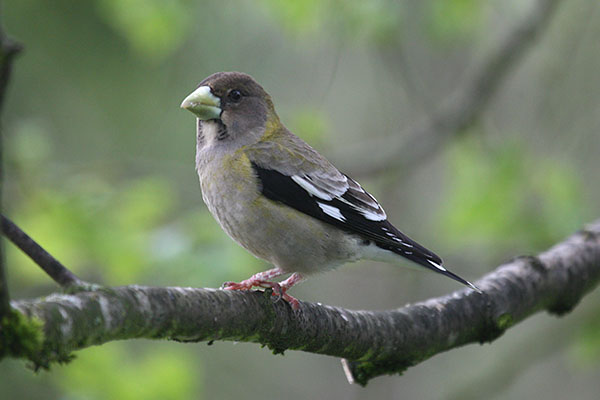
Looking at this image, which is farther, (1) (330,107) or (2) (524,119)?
(1) (330,107)

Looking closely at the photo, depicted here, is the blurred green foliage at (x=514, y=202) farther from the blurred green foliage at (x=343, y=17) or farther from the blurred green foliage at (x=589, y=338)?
the blurred green foliage at (x=343, y=17)

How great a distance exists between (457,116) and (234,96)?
2.85 m

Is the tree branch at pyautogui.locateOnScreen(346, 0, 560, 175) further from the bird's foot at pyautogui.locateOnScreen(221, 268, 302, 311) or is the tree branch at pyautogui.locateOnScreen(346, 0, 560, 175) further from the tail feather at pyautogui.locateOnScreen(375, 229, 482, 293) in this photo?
the bird's foot at pyautogui.locateOnScreen(221, 268, 302, 311)

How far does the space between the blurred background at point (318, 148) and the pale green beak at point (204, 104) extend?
1596mm

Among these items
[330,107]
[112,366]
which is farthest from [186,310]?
[330,107]

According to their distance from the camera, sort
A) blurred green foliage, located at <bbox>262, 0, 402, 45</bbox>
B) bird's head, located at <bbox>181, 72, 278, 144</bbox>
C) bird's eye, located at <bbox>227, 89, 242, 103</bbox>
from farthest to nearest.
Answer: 1. blurred green foliage, located at <bbox>262, 0, 402, 45</bbox>
2. bird's eye, located at <bbox>227, 89, 242, 103</bbox>
3. bird's head, located at <bbox>181, 72, 278, 144</bbox>

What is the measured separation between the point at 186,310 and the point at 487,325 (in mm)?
2127

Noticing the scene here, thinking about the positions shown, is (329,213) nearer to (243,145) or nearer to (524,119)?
(243,145)

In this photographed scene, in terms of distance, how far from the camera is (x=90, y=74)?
28.6 feet

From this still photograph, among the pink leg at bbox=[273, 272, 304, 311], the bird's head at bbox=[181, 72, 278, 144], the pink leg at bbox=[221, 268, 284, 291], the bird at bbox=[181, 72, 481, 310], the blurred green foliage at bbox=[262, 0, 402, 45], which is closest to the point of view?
the pink leg at bbox=[273, 272, 304, 311]

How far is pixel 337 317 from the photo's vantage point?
11.9 feet

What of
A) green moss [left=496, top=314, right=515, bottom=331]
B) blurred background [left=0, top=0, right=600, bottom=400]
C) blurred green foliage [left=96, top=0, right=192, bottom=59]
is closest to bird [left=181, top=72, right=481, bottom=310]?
green moss [left=496, top=314, right=515, bottom=331]

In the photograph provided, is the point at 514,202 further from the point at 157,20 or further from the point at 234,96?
the point at 157,20

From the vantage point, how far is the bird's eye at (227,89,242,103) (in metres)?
5.07
